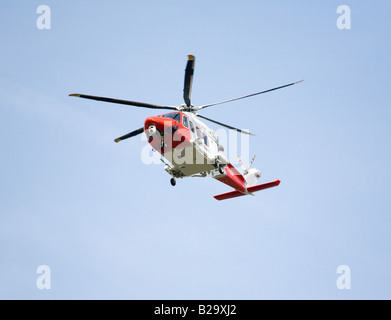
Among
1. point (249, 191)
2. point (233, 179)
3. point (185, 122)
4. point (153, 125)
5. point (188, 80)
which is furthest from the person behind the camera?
point (249, 191)

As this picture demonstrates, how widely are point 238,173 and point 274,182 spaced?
8.97 ft

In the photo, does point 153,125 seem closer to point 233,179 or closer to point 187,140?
point 187,140

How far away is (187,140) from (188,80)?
12.0ft

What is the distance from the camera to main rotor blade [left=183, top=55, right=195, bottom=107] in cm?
3288

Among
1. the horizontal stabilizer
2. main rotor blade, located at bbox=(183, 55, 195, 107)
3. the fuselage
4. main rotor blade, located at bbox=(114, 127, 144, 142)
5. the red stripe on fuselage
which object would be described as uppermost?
main rotor blade, located at bbox=(183, 55, 195, 107)

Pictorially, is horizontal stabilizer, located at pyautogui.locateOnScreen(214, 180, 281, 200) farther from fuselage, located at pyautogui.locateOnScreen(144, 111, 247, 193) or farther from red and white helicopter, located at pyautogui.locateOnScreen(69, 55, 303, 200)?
fuselage, located at pyautogui.locateOnScreen(144, 111, 247, 193)

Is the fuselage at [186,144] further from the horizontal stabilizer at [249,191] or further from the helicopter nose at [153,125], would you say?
the horizontal stabilizer at [249,191]

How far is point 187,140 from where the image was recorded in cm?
3412

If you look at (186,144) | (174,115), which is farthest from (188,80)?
(186,144)

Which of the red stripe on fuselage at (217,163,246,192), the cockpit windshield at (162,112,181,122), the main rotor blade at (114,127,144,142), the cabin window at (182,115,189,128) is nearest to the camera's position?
the cockpit windshield at (162,112,181,122)

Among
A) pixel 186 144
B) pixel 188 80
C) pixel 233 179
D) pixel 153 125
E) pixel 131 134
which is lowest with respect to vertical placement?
pixel 233 179

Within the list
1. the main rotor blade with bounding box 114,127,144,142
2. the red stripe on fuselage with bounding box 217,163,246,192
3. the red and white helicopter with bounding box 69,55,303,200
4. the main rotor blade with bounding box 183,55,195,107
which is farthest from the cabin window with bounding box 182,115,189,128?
the red stripe on fuselage with bounding box 217,163,246,192

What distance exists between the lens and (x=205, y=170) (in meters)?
36.5
